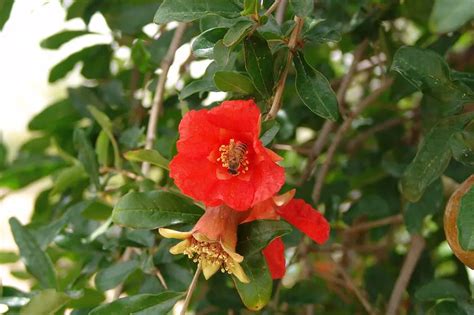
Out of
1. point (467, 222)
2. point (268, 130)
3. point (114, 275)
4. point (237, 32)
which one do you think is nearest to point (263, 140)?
point (268, 130)

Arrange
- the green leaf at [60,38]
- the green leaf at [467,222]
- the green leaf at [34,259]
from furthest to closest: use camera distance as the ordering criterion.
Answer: the green leaf at [60,38], the green leaf at [34,259], the green leaf at [467,222]

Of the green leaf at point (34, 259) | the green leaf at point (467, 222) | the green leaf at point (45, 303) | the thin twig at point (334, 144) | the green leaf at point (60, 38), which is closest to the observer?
the green leaf at point (467, 222)

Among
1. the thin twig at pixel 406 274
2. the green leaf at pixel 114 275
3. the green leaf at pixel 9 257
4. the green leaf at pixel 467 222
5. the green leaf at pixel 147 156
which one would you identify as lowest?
the thin twig at pixel 406 274

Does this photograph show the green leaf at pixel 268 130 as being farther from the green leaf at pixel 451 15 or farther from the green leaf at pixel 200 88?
the green leaf at pixel 451 15

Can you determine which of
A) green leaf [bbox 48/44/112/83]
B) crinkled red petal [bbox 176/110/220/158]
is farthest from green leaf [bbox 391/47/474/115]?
green leaf [bbox 48/44/112/83]

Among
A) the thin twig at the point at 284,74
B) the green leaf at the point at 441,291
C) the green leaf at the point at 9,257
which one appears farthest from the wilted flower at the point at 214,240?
the green leaf at the point at 9,257

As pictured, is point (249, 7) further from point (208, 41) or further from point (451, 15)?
point (451, 15)
